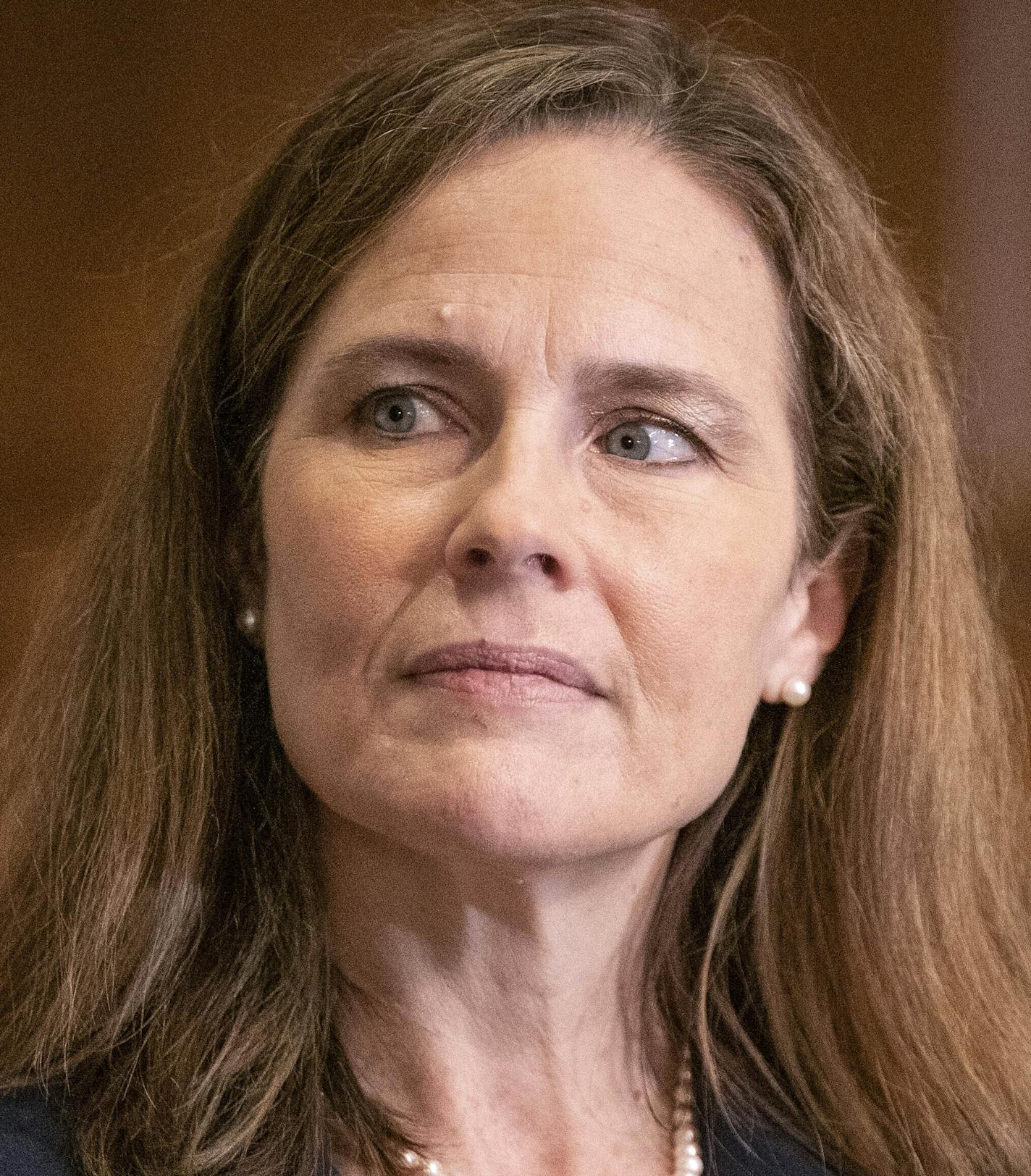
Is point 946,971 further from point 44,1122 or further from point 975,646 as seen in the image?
point 44,1122

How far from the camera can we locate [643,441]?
112cm

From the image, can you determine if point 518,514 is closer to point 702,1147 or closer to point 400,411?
point 400,411

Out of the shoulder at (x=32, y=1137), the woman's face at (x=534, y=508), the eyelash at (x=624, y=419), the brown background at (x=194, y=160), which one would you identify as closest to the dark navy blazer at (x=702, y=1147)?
the shoulder at (x=32, y=1137)

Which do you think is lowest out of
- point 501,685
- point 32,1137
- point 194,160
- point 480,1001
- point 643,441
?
point 32,1137

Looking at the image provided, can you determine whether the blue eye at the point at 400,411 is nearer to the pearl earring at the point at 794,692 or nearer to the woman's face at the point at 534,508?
the woman's face at the point at 534,508

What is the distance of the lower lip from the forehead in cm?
21

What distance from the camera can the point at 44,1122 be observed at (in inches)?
41.3

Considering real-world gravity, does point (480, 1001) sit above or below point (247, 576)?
below

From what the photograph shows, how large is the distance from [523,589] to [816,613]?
372 mm

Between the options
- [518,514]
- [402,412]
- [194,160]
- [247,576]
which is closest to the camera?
[518,514]

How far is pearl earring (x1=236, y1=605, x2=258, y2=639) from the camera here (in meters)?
1.21

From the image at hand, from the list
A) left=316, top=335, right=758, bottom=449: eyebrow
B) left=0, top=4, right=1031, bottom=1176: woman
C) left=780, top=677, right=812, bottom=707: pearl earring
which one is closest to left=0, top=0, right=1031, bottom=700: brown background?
left=0, top=4, right=1031, bottom=1176: woman

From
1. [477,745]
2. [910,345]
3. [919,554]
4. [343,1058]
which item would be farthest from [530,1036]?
[910,345]

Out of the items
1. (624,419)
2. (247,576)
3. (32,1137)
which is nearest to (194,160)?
(247,576)
